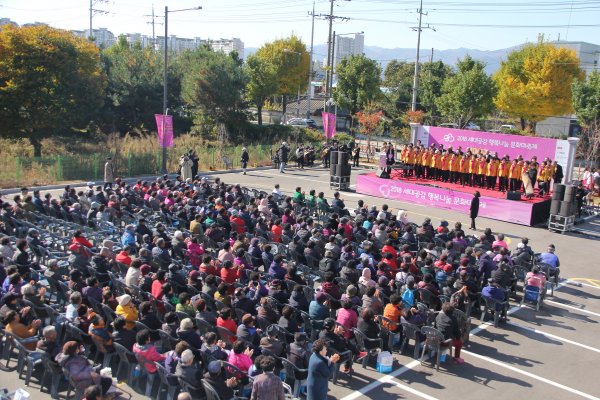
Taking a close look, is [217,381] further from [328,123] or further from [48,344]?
[328,123]

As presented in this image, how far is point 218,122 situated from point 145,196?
2304 centimetres

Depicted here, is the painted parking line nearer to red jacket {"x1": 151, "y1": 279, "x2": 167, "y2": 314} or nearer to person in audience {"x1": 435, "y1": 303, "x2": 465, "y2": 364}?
person in audience {"x1": 435, "y1": 303, "x2": 465, "y2": 364}

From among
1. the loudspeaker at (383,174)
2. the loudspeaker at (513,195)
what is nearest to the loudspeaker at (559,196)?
the loudspeaker at (513,195)

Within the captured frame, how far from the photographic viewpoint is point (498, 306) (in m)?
9.29

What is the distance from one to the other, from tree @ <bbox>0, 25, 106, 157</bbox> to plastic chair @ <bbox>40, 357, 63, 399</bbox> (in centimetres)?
2212

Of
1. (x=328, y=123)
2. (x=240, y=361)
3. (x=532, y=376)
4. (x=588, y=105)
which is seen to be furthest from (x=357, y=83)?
(x=240, y=361)

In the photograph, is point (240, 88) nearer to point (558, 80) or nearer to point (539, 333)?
point (558, 80)

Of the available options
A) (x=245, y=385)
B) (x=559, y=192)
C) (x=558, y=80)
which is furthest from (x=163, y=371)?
(x=558, y=80)

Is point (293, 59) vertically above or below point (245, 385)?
above

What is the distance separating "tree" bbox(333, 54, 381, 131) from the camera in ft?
149

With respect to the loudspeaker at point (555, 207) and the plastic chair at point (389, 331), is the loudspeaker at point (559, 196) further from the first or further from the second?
the plastic chair at point (389, 331)

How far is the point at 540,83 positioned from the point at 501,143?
24.5 meters

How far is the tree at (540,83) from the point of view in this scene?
136ft

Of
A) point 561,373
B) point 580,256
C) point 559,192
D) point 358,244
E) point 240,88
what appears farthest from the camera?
point 240,88
